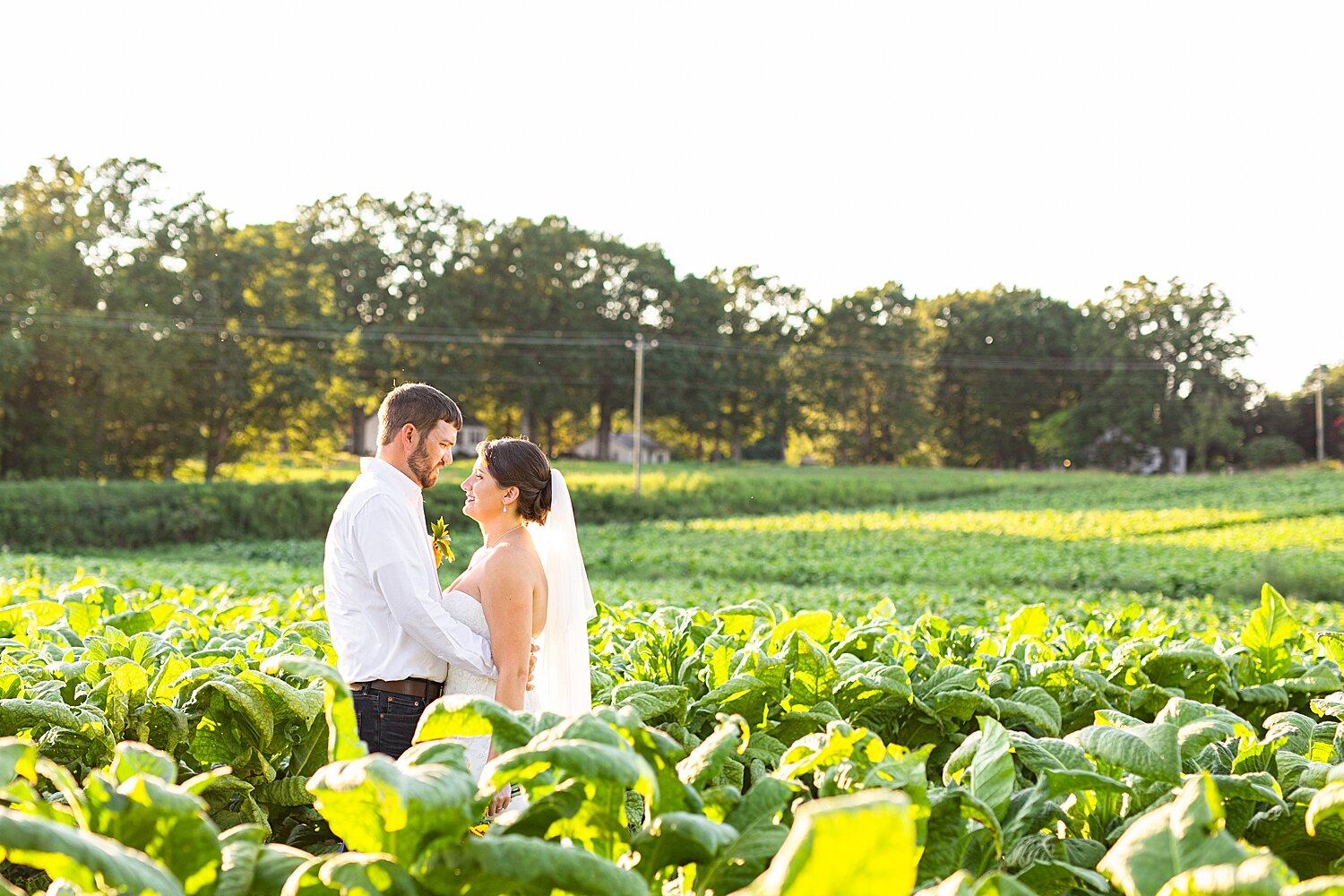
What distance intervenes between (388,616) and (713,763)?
1.76 meters

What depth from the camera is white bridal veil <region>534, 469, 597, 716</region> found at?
3.30 metres

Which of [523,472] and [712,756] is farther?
[523,472]

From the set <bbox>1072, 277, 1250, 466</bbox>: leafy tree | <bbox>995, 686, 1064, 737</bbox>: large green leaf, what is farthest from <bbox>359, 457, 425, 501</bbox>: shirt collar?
<bbox>1072, 277, 1250, 466</bbox>: leafy tree

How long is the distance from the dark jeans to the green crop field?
32cm

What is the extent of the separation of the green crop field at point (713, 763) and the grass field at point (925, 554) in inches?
176

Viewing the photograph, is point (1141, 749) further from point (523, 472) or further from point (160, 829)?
point (523, 472)

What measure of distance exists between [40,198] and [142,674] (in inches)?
1731

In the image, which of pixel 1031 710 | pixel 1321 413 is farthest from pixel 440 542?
pixel 1321 413

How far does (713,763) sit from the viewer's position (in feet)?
5.52

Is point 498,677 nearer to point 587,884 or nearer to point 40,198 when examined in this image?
point 587,884

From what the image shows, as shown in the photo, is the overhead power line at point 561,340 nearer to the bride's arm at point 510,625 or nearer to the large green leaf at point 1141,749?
the bride's arm at point 510,625

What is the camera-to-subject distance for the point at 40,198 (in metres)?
39.6

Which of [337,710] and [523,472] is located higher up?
[523,472]

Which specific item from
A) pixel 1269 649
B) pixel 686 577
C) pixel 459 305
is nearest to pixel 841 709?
pixel 1269 649
